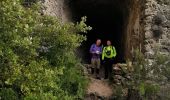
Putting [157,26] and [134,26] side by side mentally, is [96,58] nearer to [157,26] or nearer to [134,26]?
[134,26]

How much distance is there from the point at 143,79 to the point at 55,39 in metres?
2.58

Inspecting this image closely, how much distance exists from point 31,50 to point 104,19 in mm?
11798

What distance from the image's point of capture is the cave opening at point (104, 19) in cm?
1689

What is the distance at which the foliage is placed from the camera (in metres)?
8.99

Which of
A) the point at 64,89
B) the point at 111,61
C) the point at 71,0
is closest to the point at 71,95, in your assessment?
the point at 64,89

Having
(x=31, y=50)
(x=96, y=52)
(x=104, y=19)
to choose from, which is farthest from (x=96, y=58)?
(x=104, y=19)

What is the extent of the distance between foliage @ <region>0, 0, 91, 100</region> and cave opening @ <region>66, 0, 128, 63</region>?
5.76m

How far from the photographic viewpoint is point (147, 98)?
11086 mm

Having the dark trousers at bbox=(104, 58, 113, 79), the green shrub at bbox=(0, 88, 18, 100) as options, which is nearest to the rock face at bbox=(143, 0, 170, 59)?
the dark trousers at bbox=(104, 58, 113, 79)

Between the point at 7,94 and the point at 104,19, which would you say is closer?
the point at 7,94

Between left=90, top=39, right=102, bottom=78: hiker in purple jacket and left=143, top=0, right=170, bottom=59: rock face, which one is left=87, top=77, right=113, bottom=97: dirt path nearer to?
Result: left=90, top=39, right=102, bottom=78: hiker in purple jacket

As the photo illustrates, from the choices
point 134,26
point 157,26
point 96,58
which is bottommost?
point 96,58

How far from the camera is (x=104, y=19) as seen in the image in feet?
68.5

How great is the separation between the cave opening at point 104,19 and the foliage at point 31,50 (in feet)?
18.9
